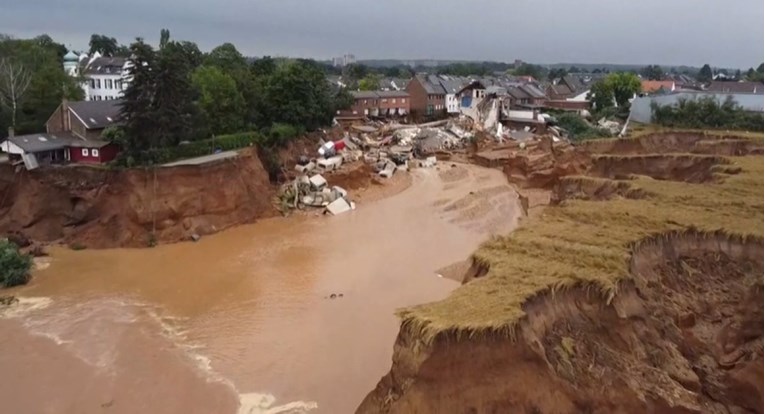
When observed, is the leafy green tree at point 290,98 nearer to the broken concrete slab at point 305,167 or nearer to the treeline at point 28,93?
the broken concrete slab at point 305,167

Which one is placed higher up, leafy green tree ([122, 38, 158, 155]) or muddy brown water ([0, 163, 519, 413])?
leafy green tree ([122, 38, 158, 155])

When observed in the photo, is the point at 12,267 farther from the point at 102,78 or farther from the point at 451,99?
the point at 451,99

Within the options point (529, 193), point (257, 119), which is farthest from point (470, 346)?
point (257, 119)

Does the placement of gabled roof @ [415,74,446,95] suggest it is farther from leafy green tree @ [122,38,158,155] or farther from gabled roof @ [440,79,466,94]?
leafy green tree @ [122,38,158,155]

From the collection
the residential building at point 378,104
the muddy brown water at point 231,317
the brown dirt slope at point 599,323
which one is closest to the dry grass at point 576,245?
the brown dirt slope at point 599,323

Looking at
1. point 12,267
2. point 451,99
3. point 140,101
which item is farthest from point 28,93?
point 451,99

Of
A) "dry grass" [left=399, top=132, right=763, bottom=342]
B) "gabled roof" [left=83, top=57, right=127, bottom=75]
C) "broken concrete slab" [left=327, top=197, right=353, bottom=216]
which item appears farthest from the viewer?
"gabled roof" [left=83, top=57, right=127, bottom=75]

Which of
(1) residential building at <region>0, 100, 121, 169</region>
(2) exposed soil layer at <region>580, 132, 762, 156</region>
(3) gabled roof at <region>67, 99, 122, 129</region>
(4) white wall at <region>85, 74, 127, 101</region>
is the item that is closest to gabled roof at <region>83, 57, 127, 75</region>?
(4) white wall at <region>85, 74, 127, 101</region>
